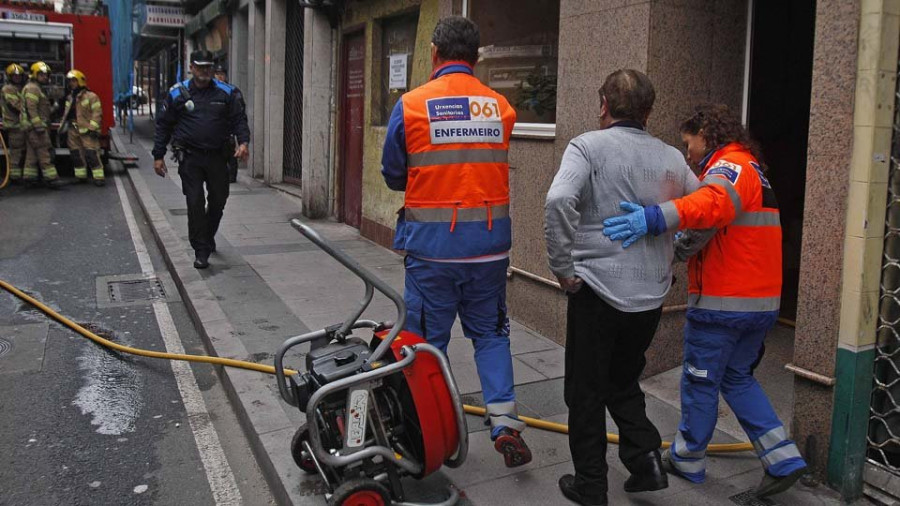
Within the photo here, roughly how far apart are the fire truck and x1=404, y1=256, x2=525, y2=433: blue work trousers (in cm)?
1381

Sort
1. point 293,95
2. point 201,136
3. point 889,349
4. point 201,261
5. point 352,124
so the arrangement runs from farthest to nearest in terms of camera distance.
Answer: point 293,95
point 352,124
point 201,261
point 201,136
point 889,349

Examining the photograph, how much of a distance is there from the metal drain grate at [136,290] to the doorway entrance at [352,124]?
3.09m

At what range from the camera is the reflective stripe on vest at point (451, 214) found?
3680mm

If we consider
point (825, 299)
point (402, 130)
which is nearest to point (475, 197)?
point (402, 130)

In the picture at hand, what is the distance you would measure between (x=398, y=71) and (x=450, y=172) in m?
5.75

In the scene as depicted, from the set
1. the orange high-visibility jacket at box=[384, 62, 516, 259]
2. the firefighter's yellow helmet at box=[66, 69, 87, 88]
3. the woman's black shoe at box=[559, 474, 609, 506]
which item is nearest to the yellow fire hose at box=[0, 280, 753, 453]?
the woman's black shoe at box=[559, 474, 609, 506]

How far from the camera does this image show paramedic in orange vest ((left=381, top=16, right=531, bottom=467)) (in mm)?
3668

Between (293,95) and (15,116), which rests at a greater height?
(293,95)

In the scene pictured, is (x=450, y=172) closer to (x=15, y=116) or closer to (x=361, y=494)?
(x=361, y=494)

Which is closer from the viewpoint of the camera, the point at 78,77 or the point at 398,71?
the point at 398,71

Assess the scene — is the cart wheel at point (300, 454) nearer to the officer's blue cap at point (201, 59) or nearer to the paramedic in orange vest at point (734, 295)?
the paramedic in orange vest at point (734, 295)

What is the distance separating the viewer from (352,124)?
35.4 ft

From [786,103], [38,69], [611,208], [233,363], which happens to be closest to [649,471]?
[611,208]

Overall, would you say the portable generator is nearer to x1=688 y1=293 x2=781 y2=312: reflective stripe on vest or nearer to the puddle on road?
x1=688 y1=293 x2=781 y2=312: reflective stripe on vest
